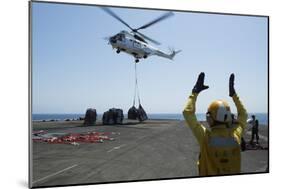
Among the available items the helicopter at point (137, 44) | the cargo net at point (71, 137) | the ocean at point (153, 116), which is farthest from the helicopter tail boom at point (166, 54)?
the cargo net at point (71, 137)

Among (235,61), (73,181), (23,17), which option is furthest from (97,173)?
(235,61)

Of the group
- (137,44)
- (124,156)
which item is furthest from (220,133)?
(137,44)

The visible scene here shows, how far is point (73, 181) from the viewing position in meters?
5.39

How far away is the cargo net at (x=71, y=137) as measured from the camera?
5.24 m

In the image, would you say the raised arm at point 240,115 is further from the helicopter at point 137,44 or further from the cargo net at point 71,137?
the cargo net at point 71,137

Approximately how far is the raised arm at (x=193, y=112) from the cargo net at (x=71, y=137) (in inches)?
40.2

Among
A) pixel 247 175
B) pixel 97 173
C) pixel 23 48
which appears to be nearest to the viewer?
pixel 23 48

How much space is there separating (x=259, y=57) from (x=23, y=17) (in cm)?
311

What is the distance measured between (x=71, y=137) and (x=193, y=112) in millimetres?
1487

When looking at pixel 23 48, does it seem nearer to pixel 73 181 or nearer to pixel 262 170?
pixel 73 181

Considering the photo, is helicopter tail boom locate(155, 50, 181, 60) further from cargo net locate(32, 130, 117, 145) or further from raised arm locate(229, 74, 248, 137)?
cargo net locate(32, 130, 117, 145)

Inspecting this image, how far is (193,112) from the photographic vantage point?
484 centimetres

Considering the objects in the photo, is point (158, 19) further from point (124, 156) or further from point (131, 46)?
point (124, 156)
